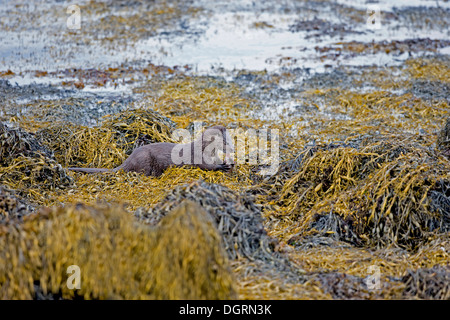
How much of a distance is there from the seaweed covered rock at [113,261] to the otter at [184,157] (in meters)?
2.69

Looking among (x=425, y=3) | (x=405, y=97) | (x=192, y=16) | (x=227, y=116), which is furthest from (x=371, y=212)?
(x=425, y=3)

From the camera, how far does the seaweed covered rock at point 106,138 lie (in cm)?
600

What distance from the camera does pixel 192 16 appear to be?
1587cm

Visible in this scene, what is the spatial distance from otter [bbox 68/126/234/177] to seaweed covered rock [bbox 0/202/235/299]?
269 centimetres

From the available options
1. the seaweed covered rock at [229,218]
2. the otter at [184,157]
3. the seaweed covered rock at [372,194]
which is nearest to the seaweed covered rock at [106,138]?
the otter at [184,157]

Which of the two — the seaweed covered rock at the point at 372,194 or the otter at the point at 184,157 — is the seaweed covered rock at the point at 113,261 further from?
the otter at the point at 184,157

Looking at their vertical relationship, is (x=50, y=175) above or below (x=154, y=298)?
above

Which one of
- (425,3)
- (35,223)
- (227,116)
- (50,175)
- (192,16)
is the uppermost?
(425,3)

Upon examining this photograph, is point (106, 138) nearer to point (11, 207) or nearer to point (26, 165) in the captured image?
point (26, 165)

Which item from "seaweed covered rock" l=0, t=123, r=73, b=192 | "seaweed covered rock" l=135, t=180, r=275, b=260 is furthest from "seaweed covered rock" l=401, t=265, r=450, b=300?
"seaweed covered rock" l=0, t=123, r=73, b=192

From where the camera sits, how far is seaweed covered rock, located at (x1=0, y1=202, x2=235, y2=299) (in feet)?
8.70

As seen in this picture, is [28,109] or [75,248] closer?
A: [75,248]
